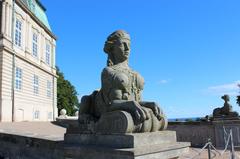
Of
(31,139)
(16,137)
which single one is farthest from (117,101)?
(16,137)

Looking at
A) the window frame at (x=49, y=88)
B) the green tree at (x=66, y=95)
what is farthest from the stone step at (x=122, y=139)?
the green tree at (x=66, y=95)

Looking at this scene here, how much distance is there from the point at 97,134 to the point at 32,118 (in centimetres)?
2828

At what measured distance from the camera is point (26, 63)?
30.7 m

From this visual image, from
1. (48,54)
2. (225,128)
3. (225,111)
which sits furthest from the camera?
(48,54)

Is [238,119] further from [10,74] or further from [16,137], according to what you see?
[10,74]

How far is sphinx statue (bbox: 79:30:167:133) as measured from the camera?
4.48 meters

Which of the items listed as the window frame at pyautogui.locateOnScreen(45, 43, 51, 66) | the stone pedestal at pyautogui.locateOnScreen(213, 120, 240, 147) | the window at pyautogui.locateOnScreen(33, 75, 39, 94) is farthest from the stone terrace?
the window frame at pyautogui.locateOnScreen(45, 43, 51, 66)

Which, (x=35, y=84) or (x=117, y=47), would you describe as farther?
(x=35, y=84)

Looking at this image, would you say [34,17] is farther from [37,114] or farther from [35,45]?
[37,114]

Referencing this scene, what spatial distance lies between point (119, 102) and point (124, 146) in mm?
750

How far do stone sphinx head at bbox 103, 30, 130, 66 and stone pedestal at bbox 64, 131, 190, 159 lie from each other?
55.8 inches

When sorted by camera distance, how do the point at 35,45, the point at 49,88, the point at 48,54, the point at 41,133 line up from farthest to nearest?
the point at 48,54
the point at 49,88
the point at 35,45
the point at 41,133

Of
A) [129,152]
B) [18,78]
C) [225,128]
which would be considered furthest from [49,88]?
[129,152]

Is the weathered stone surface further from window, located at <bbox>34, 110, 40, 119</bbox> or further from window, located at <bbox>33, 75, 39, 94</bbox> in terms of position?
window, located at <bbox>33, 75, 39, 94</bbox>
